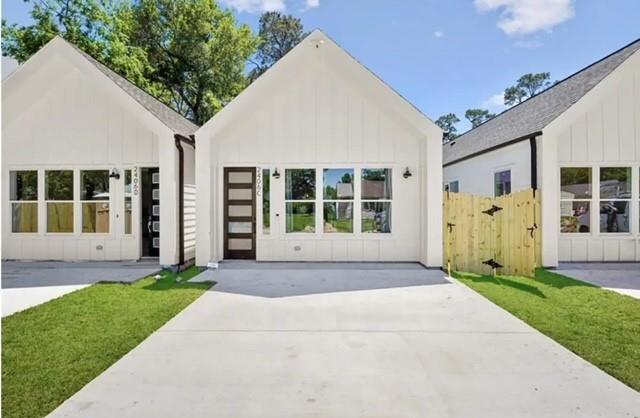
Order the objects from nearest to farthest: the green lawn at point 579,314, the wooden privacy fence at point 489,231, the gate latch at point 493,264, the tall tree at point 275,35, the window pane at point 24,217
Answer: the green lawn at point 579,314 → the wooden privacy fence at point 489,231 → the gate latch at point 493,264 → the window pane at point 24,217 → the tall tree at point 275,35

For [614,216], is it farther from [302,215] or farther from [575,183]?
[302,215]

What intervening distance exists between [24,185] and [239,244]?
20.4ft

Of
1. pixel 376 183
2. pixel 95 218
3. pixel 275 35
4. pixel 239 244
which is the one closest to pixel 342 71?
→ pixel 376 183

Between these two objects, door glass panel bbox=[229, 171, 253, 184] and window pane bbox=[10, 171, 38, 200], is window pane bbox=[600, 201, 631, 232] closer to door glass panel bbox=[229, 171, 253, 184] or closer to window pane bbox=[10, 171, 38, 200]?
door glass panel bbox=[229, 171, 253, 184]

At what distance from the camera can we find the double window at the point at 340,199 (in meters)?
10.8

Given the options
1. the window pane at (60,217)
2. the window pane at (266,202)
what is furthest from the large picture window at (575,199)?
the window pane at (60,217)

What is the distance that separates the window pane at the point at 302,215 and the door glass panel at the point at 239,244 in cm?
127

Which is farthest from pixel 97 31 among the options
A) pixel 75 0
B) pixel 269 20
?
pixel 269 20

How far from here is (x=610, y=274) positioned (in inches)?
358

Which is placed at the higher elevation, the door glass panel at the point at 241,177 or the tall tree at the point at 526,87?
the tall tree at the point at 526,87

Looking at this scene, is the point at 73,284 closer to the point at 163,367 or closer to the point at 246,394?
the point at 163,367

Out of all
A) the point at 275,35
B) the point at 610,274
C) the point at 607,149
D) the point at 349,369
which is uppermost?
the point at 275,35

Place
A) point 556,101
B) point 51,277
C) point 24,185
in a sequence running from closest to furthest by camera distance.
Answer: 1. point 51,277
2. point 24,185
3. point 556,101

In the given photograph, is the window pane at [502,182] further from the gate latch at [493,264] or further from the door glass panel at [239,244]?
the door glass panel at [239,244]
